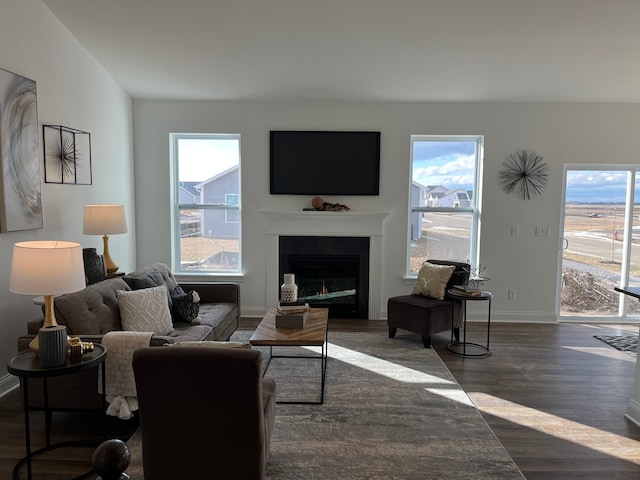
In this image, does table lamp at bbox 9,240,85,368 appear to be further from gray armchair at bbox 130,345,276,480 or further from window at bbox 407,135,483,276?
window at bbox 407,135,483,276

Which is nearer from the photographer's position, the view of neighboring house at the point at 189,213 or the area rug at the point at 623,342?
the area rug at the point at 623,342

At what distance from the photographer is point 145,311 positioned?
3.48 m

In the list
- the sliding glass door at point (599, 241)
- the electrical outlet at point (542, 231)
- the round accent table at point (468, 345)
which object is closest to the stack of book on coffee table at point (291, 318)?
the round accent table at point (468, 345)

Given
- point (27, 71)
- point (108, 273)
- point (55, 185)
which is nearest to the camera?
point (27, 71)

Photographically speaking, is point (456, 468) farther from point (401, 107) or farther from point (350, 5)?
point (401, 107)

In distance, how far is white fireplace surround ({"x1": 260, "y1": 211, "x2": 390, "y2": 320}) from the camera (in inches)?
221

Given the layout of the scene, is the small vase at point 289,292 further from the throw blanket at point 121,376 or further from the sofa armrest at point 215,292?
the throw blanket at point 121,376

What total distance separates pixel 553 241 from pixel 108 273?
16.7 ft

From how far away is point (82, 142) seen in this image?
4520 millimetres

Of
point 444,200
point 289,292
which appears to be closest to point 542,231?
point 444,200

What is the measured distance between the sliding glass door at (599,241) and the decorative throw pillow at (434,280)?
1841 mm

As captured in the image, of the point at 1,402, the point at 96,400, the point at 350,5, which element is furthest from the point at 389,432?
the point at 350,5

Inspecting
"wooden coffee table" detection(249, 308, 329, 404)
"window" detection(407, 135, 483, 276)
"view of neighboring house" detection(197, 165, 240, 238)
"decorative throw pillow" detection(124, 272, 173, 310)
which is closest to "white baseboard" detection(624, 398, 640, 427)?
"wooden coffee table" detection(249, 308, 329, 404)

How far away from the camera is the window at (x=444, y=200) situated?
18.9 feet
